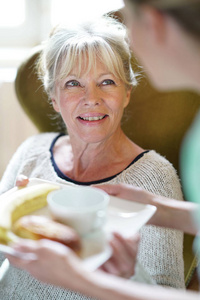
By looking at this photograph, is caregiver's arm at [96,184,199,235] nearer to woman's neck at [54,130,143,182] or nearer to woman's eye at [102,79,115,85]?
woman's neck at [54,130,143,182]

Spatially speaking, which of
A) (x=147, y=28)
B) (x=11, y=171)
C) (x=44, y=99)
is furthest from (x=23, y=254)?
(x=44, y=99)

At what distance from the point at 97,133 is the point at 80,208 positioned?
2.04 ft

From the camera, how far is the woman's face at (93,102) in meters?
1.45

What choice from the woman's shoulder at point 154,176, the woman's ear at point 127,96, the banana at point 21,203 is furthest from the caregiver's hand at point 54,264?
the woman's ear at point 127,96

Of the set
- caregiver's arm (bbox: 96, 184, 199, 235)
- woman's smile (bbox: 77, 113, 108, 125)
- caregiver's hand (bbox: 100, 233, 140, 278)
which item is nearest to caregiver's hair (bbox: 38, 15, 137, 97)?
woman's smile (bbox: 77, 113, 108, 125)

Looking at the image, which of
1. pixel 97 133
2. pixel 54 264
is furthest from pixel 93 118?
pixel 54 264

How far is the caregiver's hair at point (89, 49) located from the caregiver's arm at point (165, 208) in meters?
0.50

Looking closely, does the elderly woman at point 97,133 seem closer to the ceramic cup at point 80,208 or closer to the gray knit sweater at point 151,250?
the gray knit sweater at point 151,250

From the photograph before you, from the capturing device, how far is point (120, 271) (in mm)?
922

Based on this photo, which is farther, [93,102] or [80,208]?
[93,102]

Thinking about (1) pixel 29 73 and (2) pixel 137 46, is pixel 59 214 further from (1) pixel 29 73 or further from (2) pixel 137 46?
(1) pixel 29 73

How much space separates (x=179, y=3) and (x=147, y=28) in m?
0.09

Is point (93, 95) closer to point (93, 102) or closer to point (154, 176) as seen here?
point (93, 102)

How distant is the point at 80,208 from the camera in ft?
2.88
